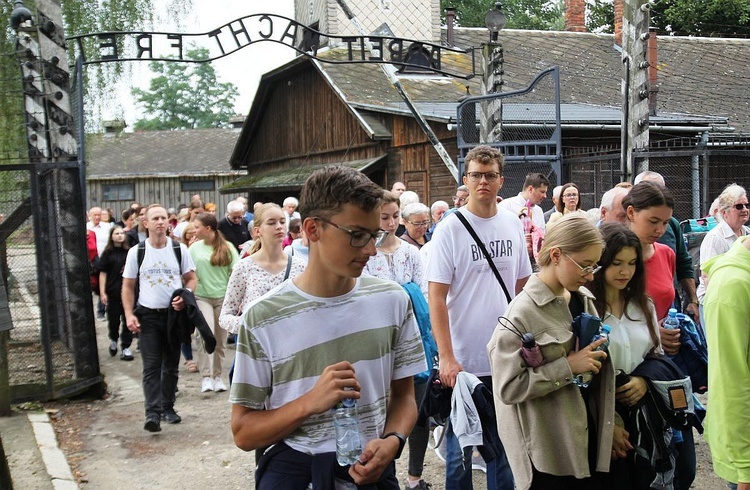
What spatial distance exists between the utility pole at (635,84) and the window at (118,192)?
36.5 meters

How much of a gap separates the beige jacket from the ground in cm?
240

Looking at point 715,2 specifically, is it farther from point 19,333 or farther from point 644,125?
point 19,333

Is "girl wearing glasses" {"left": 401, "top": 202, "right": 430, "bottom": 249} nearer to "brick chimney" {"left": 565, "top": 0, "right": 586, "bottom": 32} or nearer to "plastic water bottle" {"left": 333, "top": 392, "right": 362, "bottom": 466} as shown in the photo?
"plastic water bottle" {"left": 333, "top": 392, "right": 362, "bottom": 466}

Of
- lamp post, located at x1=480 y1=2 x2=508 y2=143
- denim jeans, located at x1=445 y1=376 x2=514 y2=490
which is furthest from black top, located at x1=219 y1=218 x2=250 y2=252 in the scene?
denim jeans, located at x1=445 y1=376 x2=514 y2=490

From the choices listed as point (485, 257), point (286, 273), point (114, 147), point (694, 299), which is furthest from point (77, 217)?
point (114, 147)

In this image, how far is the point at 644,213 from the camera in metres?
4.82

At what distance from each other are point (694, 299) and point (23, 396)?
6.67m

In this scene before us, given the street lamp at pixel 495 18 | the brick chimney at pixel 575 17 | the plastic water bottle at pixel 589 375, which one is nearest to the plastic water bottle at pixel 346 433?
the plastic water bottle at pixel 589 375

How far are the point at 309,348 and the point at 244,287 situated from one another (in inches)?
141

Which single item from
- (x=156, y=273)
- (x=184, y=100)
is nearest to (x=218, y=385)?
(x=156, y=273)

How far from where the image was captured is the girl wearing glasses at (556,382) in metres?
3.74

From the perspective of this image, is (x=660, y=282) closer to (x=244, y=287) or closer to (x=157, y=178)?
(x=244, y=287)

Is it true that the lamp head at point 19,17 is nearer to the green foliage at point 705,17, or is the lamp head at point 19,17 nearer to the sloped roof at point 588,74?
the sloped roof at point 588,74

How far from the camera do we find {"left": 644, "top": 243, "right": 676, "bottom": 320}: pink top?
5016 millimetres
